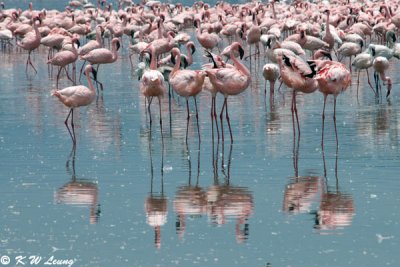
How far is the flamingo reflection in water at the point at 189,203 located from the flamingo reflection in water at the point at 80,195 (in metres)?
0.84

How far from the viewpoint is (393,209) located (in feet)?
35.1

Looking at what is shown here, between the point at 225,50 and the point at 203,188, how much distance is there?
35.4ft

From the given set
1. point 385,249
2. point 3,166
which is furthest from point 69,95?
point 385,249

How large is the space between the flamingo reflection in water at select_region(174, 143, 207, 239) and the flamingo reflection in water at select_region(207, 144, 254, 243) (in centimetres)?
8

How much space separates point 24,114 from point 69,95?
3711 mm

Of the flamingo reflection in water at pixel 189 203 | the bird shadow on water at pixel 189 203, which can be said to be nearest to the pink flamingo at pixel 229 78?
the bird shadow on water at pixel 189 203

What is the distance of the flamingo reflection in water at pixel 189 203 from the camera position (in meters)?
10.5

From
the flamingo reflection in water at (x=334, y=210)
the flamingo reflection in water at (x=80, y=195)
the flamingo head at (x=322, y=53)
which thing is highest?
the flamingo head at (x=322, y=53)

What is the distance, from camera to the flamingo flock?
15.1 m

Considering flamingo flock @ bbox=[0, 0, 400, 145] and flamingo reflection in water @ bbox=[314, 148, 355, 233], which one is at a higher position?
flamingo flock @ bbox=[0, 0, 400, 145]

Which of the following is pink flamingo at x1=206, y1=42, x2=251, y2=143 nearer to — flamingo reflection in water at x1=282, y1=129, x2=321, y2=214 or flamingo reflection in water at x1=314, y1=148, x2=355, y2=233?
flamingo reflection in water at x1=282, y1=129, x2=321, y2=214

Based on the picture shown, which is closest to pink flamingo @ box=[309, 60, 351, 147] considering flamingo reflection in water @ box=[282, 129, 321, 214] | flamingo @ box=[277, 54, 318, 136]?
flamingo @ box=[277, 54, 318, 136]

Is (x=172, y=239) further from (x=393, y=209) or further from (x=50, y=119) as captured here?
(x=50, y=119)

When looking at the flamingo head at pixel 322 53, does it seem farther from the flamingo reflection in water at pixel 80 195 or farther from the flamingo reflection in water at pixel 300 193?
the flamingo reflection in water at pixel 80 195
